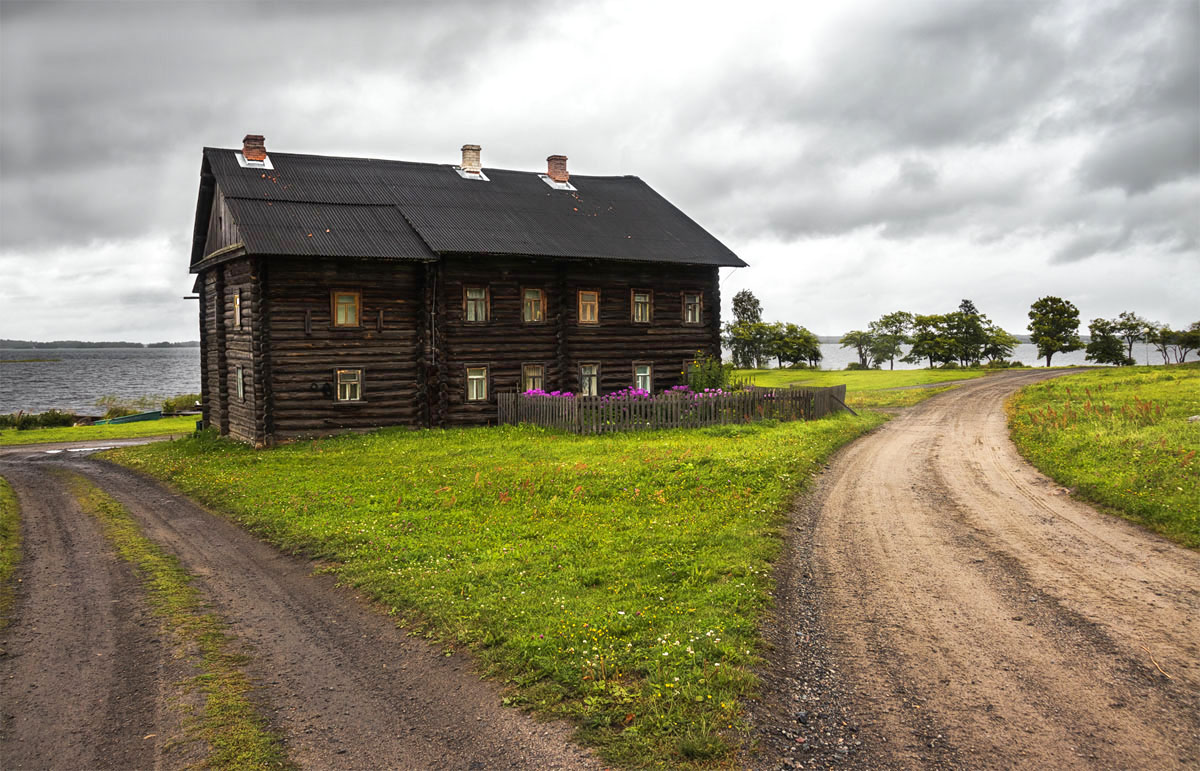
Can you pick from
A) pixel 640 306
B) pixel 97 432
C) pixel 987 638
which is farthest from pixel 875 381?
pixel 987 638

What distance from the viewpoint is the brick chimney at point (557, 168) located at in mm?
38031

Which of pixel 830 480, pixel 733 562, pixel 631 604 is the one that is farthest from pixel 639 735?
pixel 830 480

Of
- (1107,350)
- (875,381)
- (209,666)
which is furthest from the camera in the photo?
(1107,350)

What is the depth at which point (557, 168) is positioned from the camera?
125ft

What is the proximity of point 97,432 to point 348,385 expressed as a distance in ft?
60.7

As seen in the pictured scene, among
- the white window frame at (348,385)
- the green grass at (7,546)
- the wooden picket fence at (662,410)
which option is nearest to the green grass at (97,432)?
the white window frame at (348,385)

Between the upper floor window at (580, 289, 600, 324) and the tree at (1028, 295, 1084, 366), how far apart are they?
67974 mm

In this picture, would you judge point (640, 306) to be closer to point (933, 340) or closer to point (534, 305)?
point (534, 305)

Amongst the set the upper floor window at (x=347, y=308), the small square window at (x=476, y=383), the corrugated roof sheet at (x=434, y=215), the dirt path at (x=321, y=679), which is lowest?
the dirt path at (x=321, y=679)

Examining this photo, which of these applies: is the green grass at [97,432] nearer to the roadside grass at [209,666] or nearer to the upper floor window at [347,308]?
the upper floor window at [347,308]

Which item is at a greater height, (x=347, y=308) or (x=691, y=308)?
(x=691, y=308)

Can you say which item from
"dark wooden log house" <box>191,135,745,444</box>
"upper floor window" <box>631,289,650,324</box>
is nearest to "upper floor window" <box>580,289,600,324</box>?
"dark wooden log house" <box>191,135,745,444</box>

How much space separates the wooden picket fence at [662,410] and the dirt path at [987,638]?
1162cm

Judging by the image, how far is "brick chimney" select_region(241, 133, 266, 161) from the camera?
105ft
